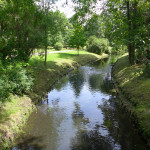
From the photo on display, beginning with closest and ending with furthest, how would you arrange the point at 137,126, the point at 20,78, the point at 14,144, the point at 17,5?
the point at 14,144
the point at 137,126
the point at 20,78
the point at 17,5

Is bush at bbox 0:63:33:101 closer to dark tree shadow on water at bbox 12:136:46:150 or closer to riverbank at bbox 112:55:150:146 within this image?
dark tree shadow on water at bbox 12:136:46:150

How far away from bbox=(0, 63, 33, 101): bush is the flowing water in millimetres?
2415

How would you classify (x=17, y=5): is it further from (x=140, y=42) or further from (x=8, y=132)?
(x=140, y=42)

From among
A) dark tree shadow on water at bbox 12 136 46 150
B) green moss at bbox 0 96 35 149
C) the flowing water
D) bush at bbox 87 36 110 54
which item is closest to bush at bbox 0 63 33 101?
green moss at bbox 0 96 35 149

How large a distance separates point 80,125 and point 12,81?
6204mm

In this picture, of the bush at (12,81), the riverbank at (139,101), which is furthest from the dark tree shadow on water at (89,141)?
the bush at (12,81)

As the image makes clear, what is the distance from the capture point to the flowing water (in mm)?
10023

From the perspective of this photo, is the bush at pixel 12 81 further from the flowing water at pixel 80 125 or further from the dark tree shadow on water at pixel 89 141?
the dark tree shadow on water at pixel 89 141

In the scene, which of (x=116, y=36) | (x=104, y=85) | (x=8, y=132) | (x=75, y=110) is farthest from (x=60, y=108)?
(x=116, y=36)

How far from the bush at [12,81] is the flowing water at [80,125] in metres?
2.41

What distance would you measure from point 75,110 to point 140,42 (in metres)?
10.0

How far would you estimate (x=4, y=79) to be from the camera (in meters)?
12.5

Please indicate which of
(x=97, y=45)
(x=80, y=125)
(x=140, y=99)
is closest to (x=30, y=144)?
(x=80, y=125)

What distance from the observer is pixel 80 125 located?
12.4 m
